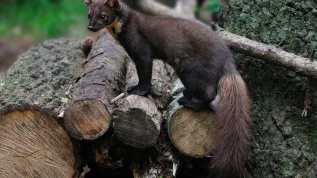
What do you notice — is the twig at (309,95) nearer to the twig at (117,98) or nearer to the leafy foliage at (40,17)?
the twig at (117,98)

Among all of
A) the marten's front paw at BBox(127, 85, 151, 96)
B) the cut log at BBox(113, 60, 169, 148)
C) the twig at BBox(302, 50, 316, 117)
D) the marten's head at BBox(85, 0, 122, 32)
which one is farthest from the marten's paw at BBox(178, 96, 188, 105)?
the twig at BBox(302, 50, 316, 117)

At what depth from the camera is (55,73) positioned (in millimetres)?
6246

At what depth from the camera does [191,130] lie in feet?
15.9

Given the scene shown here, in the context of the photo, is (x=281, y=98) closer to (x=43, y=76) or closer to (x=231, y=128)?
(x=231, y=128)

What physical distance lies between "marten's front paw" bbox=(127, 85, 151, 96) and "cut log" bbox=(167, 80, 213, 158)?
36cm

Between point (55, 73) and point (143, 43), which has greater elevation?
point (143, 43)

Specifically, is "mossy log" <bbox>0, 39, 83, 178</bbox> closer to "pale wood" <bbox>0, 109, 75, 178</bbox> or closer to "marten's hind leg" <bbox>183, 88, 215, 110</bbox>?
"pale wood" <bbox>0, 109, 75, 178</bbox>

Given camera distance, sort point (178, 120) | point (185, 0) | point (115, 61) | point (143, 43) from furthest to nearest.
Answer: point (185, 0) → point (115, 61) → point (143, 43) → point (178, 120)

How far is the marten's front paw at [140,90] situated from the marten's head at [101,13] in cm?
63

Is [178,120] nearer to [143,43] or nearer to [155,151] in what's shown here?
[155,151]

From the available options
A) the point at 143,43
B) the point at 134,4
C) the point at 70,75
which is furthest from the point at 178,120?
the point at 134,4

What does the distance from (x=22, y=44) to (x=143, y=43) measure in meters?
8.34

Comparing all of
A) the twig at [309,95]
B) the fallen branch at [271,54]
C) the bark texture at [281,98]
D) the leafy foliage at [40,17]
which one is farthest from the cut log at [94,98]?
the leafy foliage at [40,17]

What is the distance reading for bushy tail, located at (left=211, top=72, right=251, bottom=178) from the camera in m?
4.59
